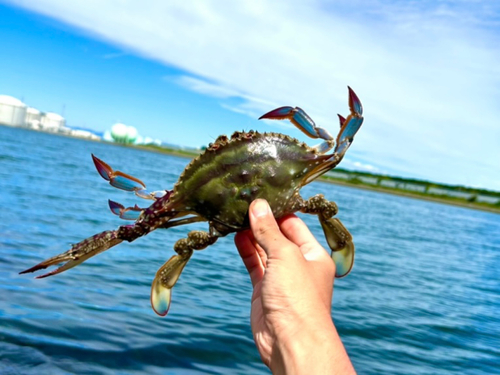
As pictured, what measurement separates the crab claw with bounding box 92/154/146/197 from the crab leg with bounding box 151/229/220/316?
500 mm

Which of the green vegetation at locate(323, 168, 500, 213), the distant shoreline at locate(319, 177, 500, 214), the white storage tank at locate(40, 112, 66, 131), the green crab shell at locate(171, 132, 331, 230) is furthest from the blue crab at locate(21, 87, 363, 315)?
the white storage tank at locate(40, 112, 66, 131)

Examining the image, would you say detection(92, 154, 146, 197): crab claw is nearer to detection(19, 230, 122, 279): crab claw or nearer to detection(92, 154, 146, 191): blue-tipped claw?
detection(92, 154, 146, 191): blue-tipped claw

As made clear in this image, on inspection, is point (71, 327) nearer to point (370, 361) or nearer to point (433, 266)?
point (370, 361)

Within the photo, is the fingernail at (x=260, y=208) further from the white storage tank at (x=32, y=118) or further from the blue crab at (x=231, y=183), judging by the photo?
the white storage tank at (x=32, y=118)

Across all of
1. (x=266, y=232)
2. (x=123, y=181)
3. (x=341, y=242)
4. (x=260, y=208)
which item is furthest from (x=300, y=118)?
(x=123, y=181)

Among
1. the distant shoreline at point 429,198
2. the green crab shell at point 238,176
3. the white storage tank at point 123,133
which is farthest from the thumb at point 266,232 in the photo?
the white storage tank at point 123,133

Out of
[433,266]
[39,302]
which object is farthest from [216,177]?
[433,266]

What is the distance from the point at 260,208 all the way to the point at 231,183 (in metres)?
0.34

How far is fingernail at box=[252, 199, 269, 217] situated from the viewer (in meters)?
3.16

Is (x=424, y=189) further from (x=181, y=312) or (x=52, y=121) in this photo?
(x=52, y=121)

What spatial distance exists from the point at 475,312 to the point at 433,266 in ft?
19.9

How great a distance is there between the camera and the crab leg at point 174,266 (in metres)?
3.71

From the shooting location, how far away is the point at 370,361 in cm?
771

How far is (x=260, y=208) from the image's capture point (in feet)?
10.5
